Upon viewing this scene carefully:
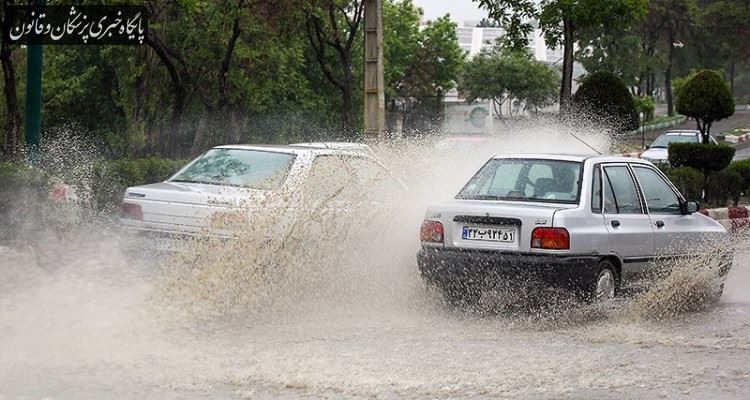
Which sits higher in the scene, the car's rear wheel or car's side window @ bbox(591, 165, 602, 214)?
car's side window @ bbox(591, 165, 602, 214)

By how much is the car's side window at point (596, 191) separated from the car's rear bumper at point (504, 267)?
0.45 metres

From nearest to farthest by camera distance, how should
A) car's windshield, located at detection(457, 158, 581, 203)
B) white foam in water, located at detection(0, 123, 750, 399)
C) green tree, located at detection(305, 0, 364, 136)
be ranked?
white foam in water, located at detection(0, 123, 750, 399), car's windshield, located at detection(457, 158, 581, 203), green tree, located at detection(305, 0, 364, 136)

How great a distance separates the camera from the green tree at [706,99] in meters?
20.9

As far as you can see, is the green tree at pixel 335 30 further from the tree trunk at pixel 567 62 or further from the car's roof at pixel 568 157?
the car's roof at pixel 568 157

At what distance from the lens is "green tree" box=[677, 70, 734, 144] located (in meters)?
20.9

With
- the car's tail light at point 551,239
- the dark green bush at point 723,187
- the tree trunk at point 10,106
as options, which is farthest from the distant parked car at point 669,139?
the car's tail light at point 551,239

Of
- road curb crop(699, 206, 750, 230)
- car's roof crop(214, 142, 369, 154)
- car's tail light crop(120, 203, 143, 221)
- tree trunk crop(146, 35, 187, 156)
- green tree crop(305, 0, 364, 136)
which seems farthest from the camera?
green tree crop(305, 0, 364, 136)

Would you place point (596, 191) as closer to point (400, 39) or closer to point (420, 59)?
point (400, 39)

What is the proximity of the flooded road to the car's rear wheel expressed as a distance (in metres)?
0.19

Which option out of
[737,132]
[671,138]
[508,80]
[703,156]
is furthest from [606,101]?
[737,132]

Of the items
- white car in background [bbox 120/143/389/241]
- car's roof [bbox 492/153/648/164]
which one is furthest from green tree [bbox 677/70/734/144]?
white car in background [bbox 120/143/389/241]

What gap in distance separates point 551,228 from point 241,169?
316 cm

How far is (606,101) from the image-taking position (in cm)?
2095

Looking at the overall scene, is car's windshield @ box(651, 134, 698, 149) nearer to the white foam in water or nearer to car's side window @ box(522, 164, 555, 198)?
the white foam in water
